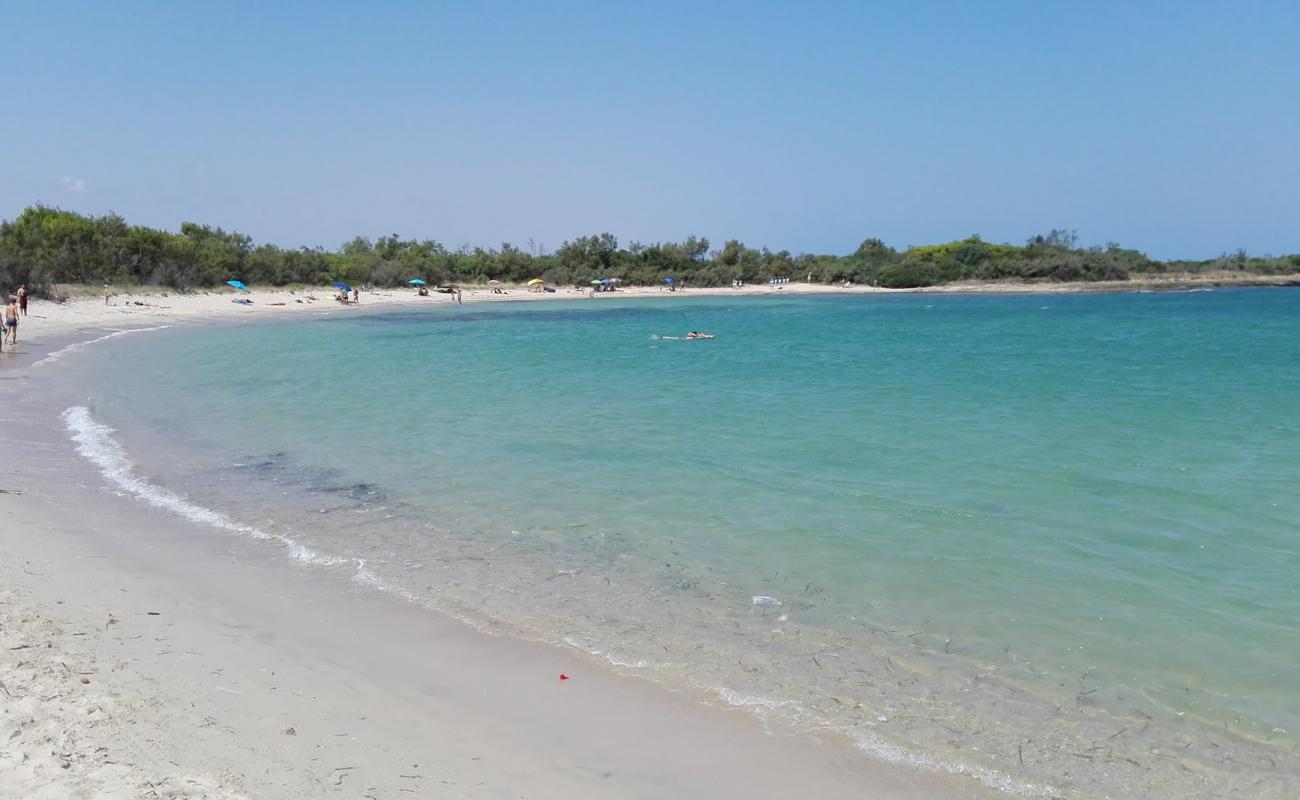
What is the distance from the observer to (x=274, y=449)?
13539 mm

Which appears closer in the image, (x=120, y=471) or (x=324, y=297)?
(x=120, y=471)

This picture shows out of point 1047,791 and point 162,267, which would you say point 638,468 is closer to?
point 1047,791

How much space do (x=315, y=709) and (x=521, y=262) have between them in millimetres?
97649

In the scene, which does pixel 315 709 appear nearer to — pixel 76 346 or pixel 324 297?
pixel 76 346

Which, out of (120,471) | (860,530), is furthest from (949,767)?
(120,471)

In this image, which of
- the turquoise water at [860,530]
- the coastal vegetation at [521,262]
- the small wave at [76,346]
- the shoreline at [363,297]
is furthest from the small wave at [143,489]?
the coastal vegetation at [521,262]

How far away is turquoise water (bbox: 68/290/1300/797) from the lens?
17.9ft

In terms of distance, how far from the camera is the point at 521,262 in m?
100

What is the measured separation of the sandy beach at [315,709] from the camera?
4.22m

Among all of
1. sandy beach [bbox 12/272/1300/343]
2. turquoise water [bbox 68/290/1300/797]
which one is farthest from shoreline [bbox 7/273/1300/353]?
turquoise water [bbox 68/290/1300/797]

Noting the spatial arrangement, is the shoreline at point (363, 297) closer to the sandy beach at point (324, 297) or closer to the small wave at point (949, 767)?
the sandy beach at point (324, 297)

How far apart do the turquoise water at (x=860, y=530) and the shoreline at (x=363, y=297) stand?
21299 millimetres

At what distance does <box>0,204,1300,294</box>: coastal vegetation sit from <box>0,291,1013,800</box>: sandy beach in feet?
181

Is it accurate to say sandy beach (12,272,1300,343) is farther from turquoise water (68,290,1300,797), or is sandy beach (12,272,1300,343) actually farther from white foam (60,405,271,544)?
turquoise water (68,290,1300,797)
